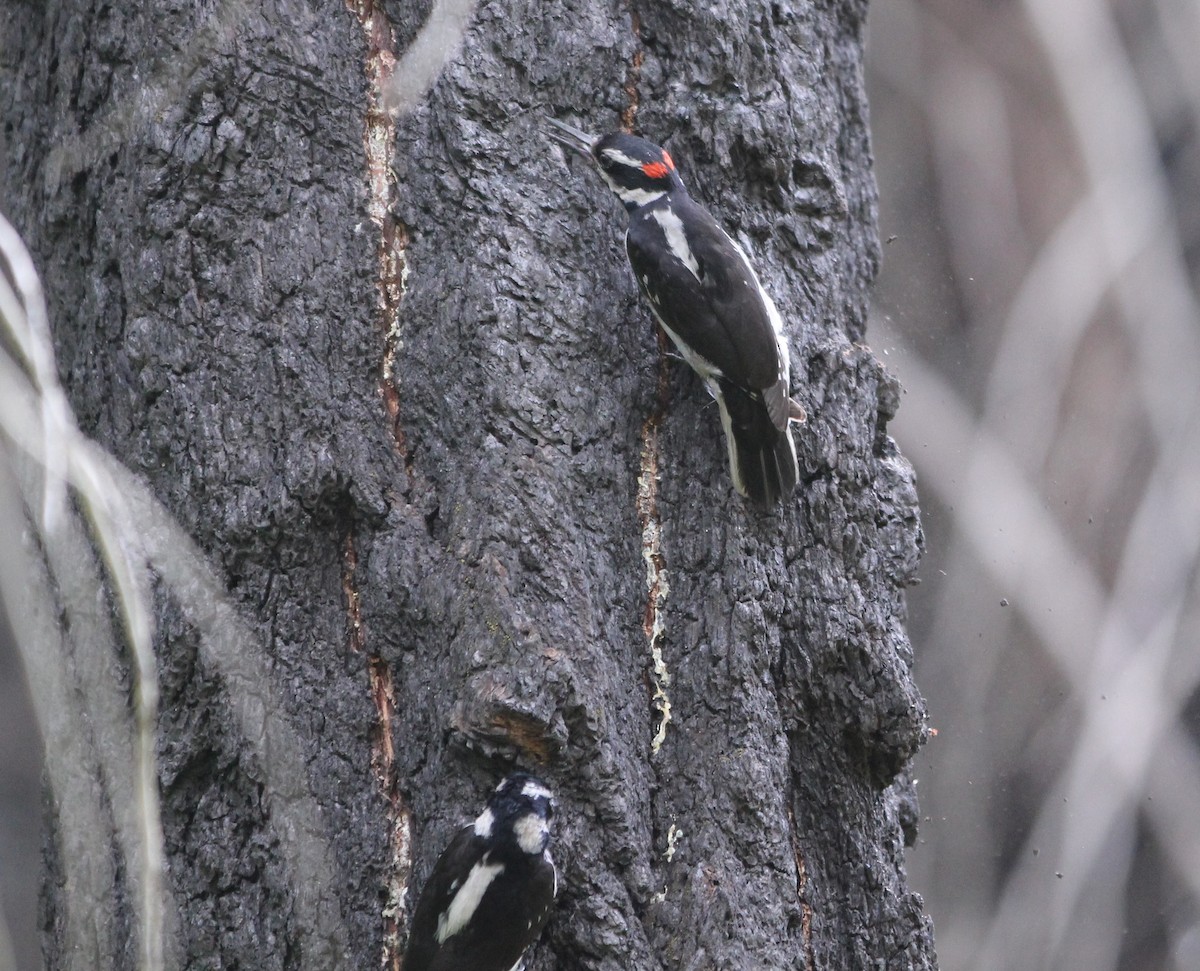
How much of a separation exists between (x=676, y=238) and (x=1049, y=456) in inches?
90.5

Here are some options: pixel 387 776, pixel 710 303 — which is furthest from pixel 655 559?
pixel 387 776

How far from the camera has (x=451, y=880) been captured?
173cm

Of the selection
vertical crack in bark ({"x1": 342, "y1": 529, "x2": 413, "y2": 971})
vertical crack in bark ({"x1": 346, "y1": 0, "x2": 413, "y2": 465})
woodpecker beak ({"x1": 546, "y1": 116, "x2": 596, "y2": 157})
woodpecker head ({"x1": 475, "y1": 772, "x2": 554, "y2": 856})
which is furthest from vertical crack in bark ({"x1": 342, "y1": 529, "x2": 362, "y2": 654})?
woodpecker beak ({"x1": 546, "y1": 116, "x2": 596, "y2": 157})

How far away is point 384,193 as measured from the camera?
6.53 ft

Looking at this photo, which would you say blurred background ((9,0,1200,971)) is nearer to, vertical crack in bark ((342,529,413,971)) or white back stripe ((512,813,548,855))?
vertical crack in bark ((342,529,413,971))

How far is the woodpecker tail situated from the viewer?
1.94 m

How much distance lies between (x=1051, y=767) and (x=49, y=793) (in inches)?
118

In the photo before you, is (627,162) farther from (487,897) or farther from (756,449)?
(487,897)

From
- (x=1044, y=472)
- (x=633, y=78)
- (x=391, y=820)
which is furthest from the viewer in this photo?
(x=1044, y=472)

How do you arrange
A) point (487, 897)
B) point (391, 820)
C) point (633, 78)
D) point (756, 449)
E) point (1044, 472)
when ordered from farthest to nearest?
point (1044, 472), point (633, 78), point (756, 449), point (391, 820), point (487, 897)

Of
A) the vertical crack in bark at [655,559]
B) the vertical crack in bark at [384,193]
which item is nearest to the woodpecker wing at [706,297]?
the vertical crack in bark at [655,559]

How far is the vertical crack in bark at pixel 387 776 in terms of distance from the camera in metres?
1.81

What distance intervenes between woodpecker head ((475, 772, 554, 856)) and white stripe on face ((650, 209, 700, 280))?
2.87 feet

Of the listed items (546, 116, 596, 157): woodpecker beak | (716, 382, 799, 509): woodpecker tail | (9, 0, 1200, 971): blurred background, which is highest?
(546, 116, 596, 157): woodpecker beak
